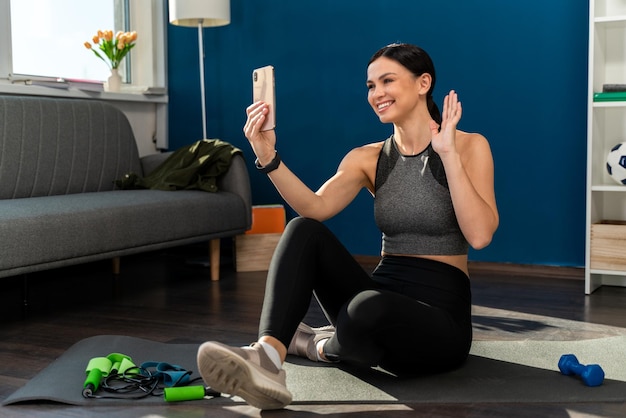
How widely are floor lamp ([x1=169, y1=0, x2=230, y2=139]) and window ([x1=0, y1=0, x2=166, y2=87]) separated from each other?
458 mm

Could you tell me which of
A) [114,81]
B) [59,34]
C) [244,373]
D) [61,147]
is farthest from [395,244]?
[59,34]

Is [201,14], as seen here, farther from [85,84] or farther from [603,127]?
[603,127]

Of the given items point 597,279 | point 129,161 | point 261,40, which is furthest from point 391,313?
point 261,40

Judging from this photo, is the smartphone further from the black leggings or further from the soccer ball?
the soccer ball

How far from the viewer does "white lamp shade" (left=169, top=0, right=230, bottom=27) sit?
411 cm

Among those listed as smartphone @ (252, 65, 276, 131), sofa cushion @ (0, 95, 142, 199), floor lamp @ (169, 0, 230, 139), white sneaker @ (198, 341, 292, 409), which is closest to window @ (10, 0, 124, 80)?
sofa cushion @ (0, 95, 142, 199)

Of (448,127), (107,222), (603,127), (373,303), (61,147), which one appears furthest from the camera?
(61,147)

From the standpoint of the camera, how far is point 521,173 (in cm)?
385

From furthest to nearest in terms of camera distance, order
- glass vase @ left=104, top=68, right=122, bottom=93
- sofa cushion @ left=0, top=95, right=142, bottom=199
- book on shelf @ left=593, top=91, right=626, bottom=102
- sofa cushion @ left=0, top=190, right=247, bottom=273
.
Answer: glass vase @ left=104, top=68, right=122, bottom=93 → sofa cushion @ left=0, top=95, right=142, bottom=199 → book on shelf @ left=593, top=91, right=626, bottom=102 → sofa cushion @ left=0, top=190, right=247, bottom=273

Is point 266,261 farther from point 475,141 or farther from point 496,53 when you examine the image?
point 475,141

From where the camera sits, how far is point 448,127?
196cm

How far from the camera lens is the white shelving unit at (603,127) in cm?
335

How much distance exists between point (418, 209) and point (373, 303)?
1.23ft

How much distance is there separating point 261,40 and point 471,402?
295 cm
